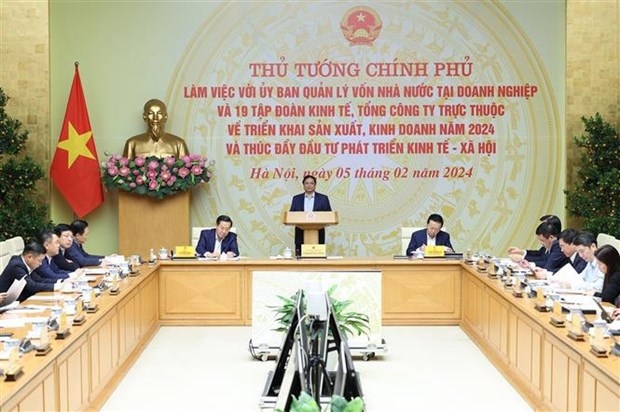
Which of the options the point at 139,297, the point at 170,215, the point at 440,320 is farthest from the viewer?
the point at 170,215

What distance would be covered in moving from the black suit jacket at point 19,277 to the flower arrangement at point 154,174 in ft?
12.2

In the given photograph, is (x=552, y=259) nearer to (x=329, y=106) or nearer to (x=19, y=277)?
(x=329, y=106)

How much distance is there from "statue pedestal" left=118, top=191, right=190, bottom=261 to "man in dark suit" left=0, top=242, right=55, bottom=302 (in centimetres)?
390

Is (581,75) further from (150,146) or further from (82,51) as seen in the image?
(82,51)

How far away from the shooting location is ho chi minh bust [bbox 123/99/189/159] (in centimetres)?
1182

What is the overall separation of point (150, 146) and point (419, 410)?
20.9ft

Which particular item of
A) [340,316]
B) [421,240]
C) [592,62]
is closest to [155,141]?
[421,240]

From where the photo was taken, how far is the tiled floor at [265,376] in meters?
6.74

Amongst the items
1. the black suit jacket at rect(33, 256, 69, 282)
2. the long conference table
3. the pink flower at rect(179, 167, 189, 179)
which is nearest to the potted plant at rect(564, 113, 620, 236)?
the long conference table

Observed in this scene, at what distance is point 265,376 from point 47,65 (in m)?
6.30

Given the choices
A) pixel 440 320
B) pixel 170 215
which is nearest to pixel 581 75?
pixel 440 320

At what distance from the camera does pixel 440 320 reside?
9727mm

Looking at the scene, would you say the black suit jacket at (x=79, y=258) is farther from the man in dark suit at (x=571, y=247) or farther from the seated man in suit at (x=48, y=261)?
the man in dark suit at (x=571, y=247)

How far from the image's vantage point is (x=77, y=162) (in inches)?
467
